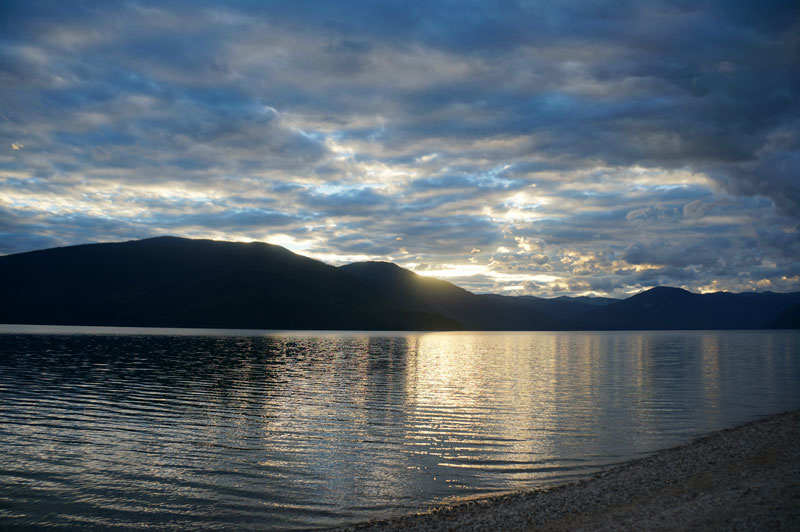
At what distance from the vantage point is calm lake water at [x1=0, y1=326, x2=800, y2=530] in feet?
77.7

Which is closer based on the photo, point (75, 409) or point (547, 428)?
point (547, 428)

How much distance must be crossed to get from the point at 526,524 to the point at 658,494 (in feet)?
24.7

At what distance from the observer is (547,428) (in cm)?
4062

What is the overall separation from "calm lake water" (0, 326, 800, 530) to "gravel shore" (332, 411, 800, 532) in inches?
91.8

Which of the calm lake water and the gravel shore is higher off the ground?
the gravel shore

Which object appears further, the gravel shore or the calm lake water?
the calm lake water

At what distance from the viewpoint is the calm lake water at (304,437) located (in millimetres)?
23688

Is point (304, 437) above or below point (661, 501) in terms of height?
below

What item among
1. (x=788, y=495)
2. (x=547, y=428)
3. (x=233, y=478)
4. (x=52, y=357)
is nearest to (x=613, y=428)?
(x=547, y=428)

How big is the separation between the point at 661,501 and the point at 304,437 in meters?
23.3

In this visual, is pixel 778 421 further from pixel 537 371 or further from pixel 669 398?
pixel 537 371

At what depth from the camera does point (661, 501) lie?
22.0 meters

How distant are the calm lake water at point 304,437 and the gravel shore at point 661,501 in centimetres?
233

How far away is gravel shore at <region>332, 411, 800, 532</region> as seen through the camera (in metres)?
19.2
